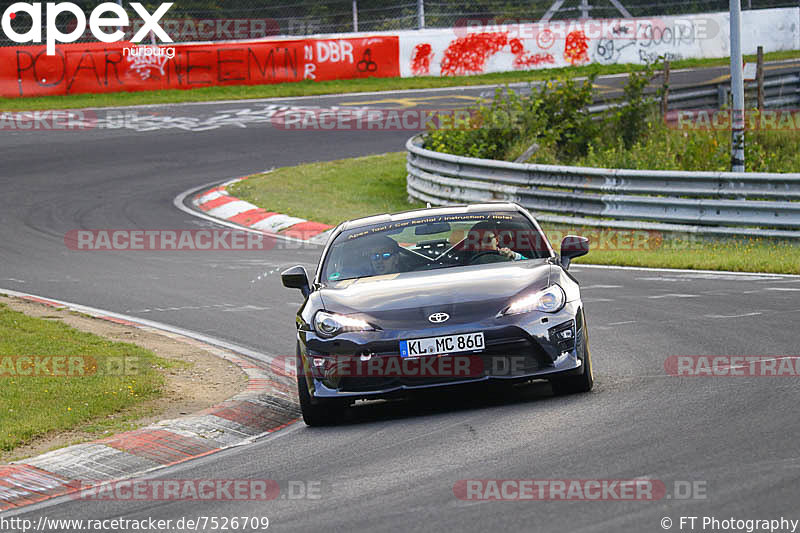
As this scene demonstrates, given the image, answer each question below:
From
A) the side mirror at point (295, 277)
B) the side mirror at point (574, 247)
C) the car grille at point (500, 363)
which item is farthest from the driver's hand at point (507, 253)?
the side mirror at point (295, 277)

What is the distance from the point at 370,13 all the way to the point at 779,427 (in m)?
31.0

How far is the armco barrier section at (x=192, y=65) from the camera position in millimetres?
33375

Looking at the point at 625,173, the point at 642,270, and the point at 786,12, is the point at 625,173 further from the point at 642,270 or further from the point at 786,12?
the point at 786,12

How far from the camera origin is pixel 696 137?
22.1 m

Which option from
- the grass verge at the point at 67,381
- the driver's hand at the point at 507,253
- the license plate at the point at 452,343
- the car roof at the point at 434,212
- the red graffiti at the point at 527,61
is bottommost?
the grass verge at the point at 67,381

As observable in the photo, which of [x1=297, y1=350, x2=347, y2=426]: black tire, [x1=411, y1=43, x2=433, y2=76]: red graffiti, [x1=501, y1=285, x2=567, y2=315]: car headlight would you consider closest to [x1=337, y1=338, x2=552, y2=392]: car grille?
[x1=501, y1=285, x2=567, y2=315]: car headlight

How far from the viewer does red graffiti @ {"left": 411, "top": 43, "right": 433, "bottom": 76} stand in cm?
3794

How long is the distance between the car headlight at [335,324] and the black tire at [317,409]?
13.0 inches

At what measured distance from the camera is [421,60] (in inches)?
1500

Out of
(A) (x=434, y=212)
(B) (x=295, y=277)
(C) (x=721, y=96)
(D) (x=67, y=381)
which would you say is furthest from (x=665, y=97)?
(D) (x=67, y=381)

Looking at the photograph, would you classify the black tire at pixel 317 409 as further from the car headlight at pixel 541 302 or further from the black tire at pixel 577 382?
the black tire at pixel 577 382

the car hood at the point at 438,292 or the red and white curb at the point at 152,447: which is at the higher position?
the car hood at the point at 438,292

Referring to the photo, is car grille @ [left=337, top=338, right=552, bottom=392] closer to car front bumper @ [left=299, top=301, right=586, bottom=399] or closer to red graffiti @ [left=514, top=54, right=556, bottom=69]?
car front bumper @ [left=299, top=301, right=586, bottom=399]

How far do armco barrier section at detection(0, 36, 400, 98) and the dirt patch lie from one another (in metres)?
21.6
